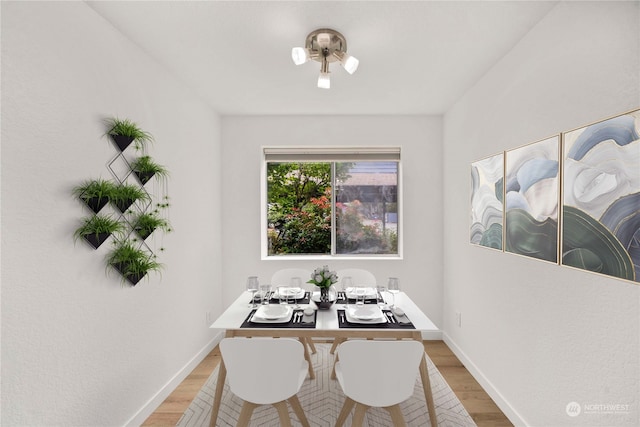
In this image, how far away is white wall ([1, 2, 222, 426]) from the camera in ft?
3.99

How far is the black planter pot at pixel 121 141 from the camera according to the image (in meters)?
1.73

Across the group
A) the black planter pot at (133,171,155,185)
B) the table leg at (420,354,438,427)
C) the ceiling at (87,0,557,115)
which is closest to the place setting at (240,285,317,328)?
the table leg at (420,354,438,427)

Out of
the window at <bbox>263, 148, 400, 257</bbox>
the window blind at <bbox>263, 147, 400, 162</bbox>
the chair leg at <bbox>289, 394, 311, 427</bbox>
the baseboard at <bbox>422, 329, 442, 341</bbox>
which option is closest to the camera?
the chair leg at <bbox>289, 394, 311, 427</bbox>

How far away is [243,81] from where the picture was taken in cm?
243

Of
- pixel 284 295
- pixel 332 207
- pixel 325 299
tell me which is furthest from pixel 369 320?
pixel 332 207

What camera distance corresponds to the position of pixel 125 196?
1.71m

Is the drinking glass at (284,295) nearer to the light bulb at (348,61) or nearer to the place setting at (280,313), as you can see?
the place setting at (280,313)

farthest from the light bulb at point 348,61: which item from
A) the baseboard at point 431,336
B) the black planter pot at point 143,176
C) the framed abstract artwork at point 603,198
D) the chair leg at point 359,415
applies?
the baseboard at point 431,336

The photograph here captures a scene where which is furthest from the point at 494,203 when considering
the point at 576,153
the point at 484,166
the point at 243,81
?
the point at 243,81

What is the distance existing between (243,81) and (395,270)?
2.43 metres

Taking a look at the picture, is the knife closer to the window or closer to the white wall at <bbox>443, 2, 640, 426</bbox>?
the white wall at <bbox>443, 2, 640, 426</bbox>

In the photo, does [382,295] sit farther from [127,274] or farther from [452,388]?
[127,274]

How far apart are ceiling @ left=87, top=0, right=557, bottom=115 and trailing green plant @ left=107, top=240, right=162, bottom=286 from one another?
1.31 meters

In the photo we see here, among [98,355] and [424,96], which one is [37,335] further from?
[424,96]
